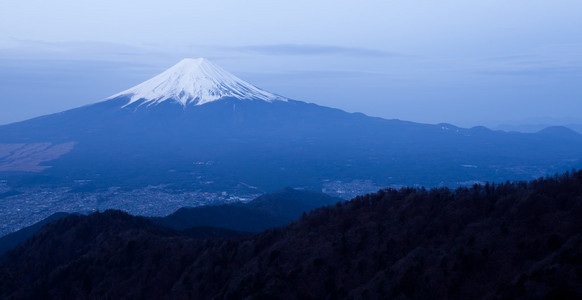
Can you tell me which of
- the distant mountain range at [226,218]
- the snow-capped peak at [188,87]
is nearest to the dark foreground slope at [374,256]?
the distant mountain range at [226,218]

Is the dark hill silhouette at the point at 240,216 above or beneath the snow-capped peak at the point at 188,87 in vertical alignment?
beneath

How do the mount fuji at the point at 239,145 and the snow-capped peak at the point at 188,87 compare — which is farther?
the snow-capped peak at the point at 188,87

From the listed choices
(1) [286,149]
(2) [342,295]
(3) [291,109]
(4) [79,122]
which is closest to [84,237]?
(2) [342,295]

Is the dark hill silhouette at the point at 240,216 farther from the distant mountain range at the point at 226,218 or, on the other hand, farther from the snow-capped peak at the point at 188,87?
the snow-capped peak at the point at 188,87

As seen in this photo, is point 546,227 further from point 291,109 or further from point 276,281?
point 291,109

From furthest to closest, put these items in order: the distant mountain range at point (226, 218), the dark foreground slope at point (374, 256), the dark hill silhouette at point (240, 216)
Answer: the dark hill silhouette at point (240, 216), the distant mountain range at point (226, 218), the dark foreground slope at point (374, 256)

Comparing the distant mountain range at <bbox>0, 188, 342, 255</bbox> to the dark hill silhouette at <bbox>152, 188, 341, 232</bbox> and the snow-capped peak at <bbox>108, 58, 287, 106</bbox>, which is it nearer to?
the dark hill silhouette at <bbox>152, 188, 341, 232</bbox>
